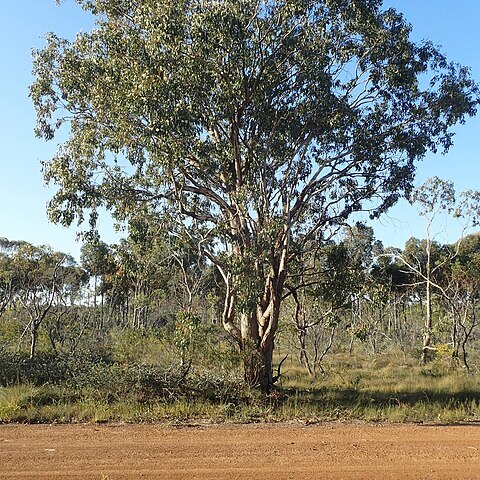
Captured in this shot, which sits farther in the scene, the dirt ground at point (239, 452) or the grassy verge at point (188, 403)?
the grassy verge at point (188, 403)

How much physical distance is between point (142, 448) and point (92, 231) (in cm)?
544

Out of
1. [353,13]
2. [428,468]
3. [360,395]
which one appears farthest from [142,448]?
[353,13]

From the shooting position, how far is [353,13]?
1138 centimetres

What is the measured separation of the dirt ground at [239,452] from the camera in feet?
21.4

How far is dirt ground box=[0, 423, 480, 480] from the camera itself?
6.52m

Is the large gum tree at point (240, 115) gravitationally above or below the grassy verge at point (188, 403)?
above

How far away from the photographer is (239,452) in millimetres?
7516

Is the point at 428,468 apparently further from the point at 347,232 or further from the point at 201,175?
the point at 347,232

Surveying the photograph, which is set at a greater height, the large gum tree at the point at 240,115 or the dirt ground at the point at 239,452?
the large gum tree at the point at 240,115

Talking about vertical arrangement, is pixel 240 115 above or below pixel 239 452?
above

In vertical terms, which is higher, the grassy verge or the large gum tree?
the large gum tree

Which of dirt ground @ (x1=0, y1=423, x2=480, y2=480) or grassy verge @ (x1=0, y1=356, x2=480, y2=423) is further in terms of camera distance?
grassy verge @ (x1=0, y1=356, x2=480, y2=423)

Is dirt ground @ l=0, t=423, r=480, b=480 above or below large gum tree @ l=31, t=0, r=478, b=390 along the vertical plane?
below

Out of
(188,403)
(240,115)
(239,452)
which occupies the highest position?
(240,115)
